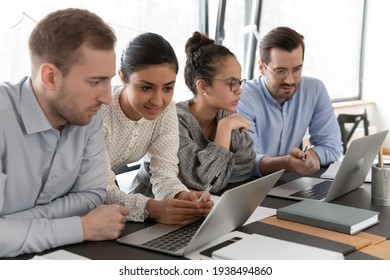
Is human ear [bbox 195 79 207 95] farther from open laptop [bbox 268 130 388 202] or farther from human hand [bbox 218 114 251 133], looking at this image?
open laptop [bbox 268 130 388 202]

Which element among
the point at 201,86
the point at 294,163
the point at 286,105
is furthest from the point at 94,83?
the point at 286,105

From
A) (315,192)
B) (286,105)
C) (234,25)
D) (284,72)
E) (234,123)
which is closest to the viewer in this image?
(315,192)

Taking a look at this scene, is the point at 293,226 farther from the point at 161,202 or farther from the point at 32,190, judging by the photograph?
the point at 32,190

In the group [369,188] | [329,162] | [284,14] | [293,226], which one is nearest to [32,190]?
[293,226]

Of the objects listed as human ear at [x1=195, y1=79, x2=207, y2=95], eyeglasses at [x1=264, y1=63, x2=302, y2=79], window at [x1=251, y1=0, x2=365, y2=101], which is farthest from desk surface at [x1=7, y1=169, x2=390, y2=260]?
window at [x1=251, y1=0, x2=365, y2=101]

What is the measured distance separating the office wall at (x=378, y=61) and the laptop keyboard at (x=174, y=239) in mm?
4650

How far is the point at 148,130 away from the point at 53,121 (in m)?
0.49

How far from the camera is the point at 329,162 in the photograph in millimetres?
2539

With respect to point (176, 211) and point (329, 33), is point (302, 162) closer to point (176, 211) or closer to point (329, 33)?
point (176, 211)

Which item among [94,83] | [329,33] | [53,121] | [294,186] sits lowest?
[294,186]

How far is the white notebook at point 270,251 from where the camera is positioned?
1.25 metres

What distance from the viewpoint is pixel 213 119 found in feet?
7.49

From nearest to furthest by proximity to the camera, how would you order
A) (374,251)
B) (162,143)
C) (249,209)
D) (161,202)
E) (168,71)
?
1. (374,251)
2. (249,209)
3. (161,202)
4. (168,71)
5. (162,143)

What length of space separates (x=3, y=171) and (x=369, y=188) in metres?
1.27
